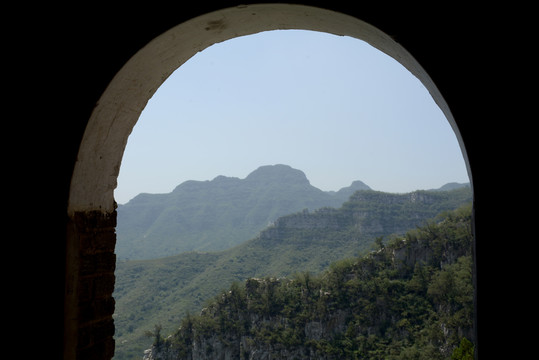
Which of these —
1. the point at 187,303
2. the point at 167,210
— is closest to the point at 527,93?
the point at 187,303

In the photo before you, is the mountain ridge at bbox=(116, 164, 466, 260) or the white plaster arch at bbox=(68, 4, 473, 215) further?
the mountain ridge at bbox=(116, 164, 466, 260)

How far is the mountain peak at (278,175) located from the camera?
11838 centimetres

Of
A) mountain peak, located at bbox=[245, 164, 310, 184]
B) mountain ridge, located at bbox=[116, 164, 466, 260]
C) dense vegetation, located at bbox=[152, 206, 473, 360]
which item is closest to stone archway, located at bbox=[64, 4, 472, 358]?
dense vegetation, located at bbox=[152, 206, 473, 360]

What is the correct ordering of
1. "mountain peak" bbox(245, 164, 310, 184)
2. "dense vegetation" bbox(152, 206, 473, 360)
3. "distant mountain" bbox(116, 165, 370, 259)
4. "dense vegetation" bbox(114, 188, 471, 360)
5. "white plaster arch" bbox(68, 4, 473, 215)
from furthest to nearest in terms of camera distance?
"mountain peak" bbox(245, 164, 310, 184) < "distant mountain" bbox(116, 165, 370, 259) < "dense vegetation" bbox(114, 188, 471, 360) < "dense vegetation" bbox(152, 206, 473, 360) < "white plaster arch" bbox(68, 4, 473, 215)

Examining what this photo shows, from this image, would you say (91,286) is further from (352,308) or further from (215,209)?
(215,209)

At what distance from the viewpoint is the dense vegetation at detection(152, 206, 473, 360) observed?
27.9 m

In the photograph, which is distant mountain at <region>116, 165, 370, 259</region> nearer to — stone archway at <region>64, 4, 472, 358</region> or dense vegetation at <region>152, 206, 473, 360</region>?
dense vegetation at <region>152, 206, 473, 360</region>

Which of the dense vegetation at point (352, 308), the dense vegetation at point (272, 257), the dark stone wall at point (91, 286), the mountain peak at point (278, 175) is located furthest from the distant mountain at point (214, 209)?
the dark stone wall at point (91, 286)

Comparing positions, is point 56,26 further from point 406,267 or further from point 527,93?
point 406,267

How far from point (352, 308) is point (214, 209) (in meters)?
77.6

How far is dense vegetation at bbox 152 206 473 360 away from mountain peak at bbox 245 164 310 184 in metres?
84.9

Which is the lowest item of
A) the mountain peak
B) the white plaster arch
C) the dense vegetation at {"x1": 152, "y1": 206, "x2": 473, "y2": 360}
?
the dense vegetation at {"x1": 152, "y1": 206, "x2": 473, "y2": 360}

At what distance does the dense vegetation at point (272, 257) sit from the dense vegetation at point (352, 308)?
9790 millimetres

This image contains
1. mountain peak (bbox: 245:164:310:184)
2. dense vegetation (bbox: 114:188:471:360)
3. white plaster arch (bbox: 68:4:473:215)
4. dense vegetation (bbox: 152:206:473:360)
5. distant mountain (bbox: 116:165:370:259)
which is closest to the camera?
white plaster arch (bbox: 68:4:473:215)
